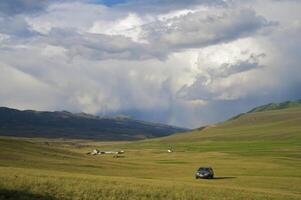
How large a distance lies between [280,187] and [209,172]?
16.5 m

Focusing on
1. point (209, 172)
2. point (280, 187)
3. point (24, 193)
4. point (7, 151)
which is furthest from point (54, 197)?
point (7, 151)

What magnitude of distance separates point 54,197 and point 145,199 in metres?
6.00

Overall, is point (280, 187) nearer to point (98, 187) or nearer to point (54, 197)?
point (98, 187)

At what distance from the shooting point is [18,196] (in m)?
28.6

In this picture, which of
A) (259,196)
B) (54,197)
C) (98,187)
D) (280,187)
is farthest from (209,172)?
(54,197)

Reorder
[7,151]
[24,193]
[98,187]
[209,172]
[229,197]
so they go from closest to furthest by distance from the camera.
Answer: [24,193] → [98,187] → [229,197] → [209,172] → [7,151]

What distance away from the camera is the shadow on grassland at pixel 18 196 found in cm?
2797

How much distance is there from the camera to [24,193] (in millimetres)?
30016

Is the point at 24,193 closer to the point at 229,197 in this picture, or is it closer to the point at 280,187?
the point at 229,197

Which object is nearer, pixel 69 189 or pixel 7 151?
pixel 69 189

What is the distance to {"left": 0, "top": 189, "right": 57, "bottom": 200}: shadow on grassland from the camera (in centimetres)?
2797

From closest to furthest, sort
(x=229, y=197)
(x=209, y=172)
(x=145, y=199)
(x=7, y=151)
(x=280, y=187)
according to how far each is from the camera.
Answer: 1. (x=145, y=199)
2. (x=229, y=197)
3. (x=280, y=187)
4. (x=209, y=172)
5. (x=7, y=151)

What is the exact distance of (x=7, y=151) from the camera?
85625 millimetres

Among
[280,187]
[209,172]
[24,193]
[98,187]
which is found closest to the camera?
[24,193]
